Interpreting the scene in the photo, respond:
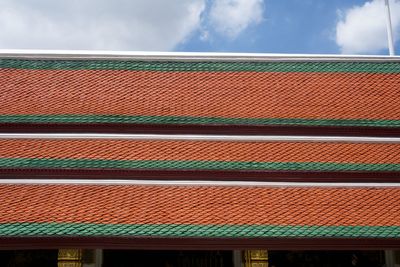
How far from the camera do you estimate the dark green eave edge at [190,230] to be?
7.52m

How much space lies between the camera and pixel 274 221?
26.2 feet

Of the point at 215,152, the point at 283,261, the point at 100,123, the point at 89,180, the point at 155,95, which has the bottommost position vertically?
the point at 283,261

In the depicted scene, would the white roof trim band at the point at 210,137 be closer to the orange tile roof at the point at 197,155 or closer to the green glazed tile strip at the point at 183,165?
the orange tile roof at the point at 197,155

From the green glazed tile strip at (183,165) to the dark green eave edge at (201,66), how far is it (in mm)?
2845

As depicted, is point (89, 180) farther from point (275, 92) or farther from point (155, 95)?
point (275, 92)

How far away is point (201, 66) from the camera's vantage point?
1116cm

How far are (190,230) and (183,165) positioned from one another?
1538 mm

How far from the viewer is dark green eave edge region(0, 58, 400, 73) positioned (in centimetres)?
1089

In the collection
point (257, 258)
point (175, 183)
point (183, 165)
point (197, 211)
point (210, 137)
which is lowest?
point (257, 258)

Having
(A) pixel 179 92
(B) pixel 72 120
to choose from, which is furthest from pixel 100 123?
(A) pixel 179 92

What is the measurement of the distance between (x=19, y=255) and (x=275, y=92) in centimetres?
611

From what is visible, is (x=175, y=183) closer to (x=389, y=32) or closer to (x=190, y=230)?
(x=190, y=230)

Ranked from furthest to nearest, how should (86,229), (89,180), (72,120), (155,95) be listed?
(155,95)
(72,120)
(89,180)
(86,229)

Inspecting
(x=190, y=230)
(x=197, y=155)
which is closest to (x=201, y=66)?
(x=197, y=155)
